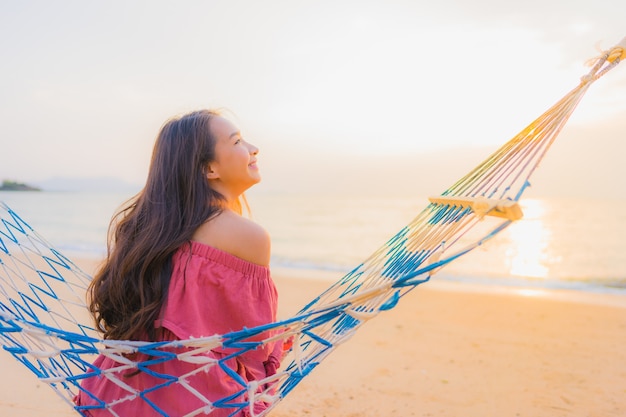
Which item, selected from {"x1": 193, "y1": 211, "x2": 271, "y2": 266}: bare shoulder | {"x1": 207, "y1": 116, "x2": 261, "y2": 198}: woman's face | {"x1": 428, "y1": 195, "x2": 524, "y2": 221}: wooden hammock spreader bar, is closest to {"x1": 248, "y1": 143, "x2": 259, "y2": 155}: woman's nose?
{"x1": 207, "y1": 116, "x2": 261, "y2": 198}: woman's face

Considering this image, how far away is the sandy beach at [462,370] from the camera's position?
9.01 ft

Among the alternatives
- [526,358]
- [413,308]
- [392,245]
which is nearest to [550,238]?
[413,308]

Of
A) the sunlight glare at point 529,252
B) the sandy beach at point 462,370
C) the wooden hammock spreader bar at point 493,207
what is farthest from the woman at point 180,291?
the sunlight glare at point 529,252

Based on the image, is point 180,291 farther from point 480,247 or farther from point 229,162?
point 480,247

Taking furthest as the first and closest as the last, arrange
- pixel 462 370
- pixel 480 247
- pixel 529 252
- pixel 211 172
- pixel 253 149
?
pixel 529 252 < pixel 462 370 < pixel 480 247 < pixel 253 149 < pixel 211 172

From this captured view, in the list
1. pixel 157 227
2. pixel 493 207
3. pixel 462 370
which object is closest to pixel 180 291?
pixel 157 227

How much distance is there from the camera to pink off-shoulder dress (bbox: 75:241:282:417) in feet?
4.42

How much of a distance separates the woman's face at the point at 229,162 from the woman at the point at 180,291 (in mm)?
49

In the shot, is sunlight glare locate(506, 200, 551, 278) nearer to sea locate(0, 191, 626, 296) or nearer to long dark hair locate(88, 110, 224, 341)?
sea locate(0, 191, 626, 296)

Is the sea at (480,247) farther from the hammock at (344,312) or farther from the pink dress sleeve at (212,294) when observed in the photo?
the pink dress sleeve at (212,294)

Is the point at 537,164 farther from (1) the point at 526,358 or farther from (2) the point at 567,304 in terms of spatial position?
(2) the point at 567,304

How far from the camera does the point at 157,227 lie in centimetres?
143

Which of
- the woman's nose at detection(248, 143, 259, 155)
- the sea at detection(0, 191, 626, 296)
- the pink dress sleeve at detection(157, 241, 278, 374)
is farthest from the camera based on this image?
the sea at detection(0, 191, 626, 296)

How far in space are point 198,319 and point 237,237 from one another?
220 mm
